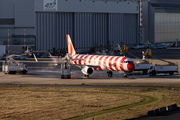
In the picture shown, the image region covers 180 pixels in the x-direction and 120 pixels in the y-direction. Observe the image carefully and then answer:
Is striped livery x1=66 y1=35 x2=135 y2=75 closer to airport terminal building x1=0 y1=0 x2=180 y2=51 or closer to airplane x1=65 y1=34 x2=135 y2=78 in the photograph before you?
airplane x1=65 y1=34 x2=135 y2=78

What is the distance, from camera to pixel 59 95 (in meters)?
37.6

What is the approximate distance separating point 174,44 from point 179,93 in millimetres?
138764

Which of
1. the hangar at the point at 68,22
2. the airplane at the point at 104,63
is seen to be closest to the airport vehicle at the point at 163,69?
the airplane at the point at 104,63

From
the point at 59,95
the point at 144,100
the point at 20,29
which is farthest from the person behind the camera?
the point at 20,29

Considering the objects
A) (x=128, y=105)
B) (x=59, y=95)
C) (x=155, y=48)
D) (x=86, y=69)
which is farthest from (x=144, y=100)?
(x=155, y=48)

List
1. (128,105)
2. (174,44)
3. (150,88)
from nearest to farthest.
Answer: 1. (128,105)
2. (150,88)
3. (174,44)

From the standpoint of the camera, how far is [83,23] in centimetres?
14838

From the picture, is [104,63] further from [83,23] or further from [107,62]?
[83,23]

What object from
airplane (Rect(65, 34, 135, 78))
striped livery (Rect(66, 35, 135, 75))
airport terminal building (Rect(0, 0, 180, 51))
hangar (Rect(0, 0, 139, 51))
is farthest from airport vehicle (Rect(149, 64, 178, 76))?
hangar (Rect(0, 0, 139, 51))

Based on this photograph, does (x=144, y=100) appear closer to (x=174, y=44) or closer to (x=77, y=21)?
(x=77, y=21)

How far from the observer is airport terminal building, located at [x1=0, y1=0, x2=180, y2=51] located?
134 meters

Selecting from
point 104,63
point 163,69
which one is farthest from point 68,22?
point 104,63

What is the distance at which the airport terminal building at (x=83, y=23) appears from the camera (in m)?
134

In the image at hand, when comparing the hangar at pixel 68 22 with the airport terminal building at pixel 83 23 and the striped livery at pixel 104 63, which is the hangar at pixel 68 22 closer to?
the airport terminal building at pixel 83 23
